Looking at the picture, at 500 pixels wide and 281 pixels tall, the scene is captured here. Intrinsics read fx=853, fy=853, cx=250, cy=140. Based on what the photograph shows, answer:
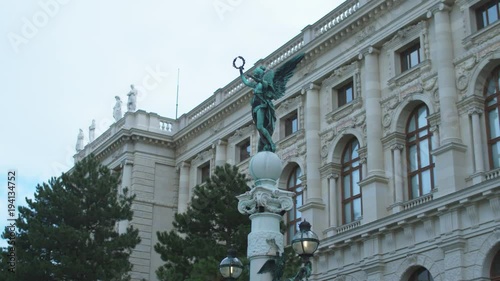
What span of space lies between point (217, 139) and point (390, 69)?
13.3 meters

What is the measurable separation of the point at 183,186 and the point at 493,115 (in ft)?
72.7

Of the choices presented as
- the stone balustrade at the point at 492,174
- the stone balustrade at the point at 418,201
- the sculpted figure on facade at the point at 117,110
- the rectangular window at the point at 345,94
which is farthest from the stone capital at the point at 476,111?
the sculpted figure on facade at the point at 117,110

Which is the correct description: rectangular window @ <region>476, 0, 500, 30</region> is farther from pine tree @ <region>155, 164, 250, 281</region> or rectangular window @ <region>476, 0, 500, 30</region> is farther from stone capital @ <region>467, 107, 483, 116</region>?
pine tree @ <region>155, 164, 250, 281</region>

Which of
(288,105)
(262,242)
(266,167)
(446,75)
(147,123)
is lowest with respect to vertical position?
(262,242)

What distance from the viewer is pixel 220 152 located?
4388cm

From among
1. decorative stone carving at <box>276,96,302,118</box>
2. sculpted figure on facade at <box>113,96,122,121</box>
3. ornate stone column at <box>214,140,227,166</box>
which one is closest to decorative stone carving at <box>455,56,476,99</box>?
decorative stone carving at <box>276,96,302,118</box>

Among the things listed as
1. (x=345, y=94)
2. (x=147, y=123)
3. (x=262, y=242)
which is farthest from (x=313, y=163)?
(x=262, y=242)

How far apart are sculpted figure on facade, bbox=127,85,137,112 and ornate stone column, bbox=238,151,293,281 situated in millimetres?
37619

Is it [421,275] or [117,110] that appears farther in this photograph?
[117,110]

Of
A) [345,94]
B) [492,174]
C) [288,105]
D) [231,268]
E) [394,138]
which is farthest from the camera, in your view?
[288,105]

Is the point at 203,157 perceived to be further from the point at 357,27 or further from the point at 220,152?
the point at 357,27

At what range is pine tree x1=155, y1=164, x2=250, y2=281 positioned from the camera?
2711 centimetres

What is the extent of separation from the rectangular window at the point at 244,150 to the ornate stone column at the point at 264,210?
92.9 feet

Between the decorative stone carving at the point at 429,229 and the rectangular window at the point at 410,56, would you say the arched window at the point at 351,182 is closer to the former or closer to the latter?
the rectangular window at the point at 410,56
